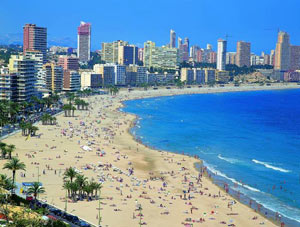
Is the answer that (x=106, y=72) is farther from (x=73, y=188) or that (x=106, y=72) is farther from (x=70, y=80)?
(x=73, y=188)

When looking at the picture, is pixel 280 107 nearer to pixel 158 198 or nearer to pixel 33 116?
pixel 33 116

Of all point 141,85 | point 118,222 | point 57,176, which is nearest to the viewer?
point 118,222

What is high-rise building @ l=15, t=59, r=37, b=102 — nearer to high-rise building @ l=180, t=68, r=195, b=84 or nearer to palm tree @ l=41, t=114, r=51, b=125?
palm tree @ l=41, t=114, r=51, b=125

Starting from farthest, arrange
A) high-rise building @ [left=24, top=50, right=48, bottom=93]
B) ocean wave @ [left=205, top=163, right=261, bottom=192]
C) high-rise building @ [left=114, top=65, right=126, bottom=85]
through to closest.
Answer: high-rise building @ [left=114, top=65, right=126, bottom=85] < high-rise building @ [left=24, top=50, right=48, bottom=93] < ocean wave @ [left=205, top=163, right=261, bottom=192]

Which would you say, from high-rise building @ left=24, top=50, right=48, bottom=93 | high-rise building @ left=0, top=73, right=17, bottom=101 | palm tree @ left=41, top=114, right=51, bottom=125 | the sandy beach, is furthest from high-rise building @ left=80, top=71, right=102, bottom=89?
the sandy beach

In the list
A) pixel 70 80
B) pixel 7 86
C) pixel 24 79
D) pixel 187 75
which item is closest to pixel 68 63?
Answer: pixel 70 80

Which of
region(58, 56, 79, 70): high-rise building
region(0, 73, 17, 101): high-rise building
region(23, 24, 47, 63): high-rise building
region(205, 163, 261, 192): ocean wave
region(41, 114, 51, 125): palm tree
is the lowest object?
region(205, 163, 261, 192): ocean wave

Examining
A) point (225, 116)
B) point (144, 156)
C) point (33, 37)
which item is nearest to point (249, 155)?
point (144, 156)
